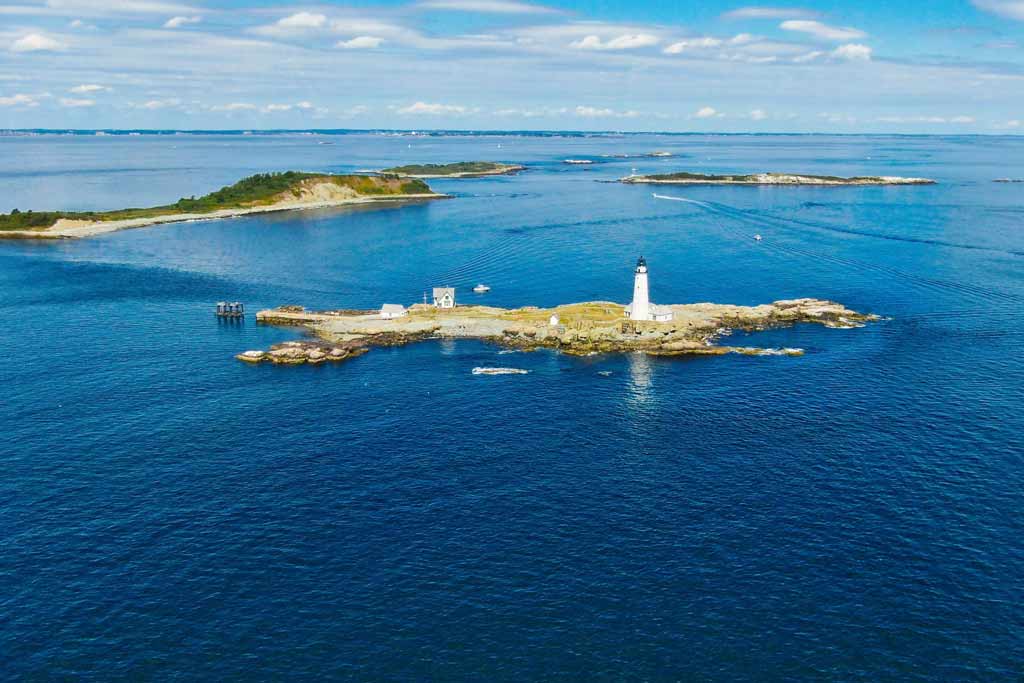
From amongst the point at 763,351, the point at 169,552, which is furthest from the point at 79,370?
the point at 763,351

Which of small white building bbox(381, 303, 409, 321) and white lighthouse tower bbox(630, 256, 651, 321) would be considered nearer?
white lighthouse tower bbox(630, 256, 651, 321)

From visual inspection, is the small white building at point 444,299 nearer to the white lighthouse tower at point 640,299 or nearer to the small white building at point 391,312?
the small white building at point 391,312

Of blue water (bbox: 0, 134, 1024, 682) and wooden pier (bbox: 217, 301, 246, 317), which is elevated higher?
wooden pier (bbox: 217, 301, 246, 317)

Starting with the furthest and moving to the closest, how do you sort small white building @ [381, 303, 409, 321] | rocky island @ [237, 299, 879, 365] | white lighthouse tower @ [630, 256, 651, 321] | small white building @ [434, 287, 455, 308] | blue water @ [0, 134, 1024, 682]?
small white building @ [434, 287, 455, 308], small white building @ [381, 303, 409, 321], white lighthouse tower @ [630, 256, 651, 321], rocky island @ [237, 299, 879, 365], blue water @ [0, 134, 1024, 682]

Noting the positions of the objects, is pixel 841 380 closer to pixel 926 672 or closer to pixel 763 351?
pixel 763 351

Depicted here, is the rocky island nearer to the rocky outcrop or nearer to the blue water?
the rocky outcrop

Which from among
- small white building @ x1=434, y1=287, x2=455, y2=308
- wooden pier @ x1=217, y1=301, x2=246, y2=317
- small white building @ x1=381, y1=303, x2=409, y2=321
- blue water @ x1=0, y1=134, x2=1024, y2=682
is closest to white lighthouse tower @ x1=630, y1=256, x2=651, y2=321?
blue water @ x1=0, y1=134, x2=1024, y2=682

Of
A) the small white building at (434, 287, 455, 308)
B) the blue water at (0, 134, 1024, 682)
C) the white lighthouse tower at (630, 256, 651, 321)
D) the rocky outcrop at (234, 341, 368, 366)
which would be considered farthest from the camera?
the small white building at (434, 287, 455, 308)
